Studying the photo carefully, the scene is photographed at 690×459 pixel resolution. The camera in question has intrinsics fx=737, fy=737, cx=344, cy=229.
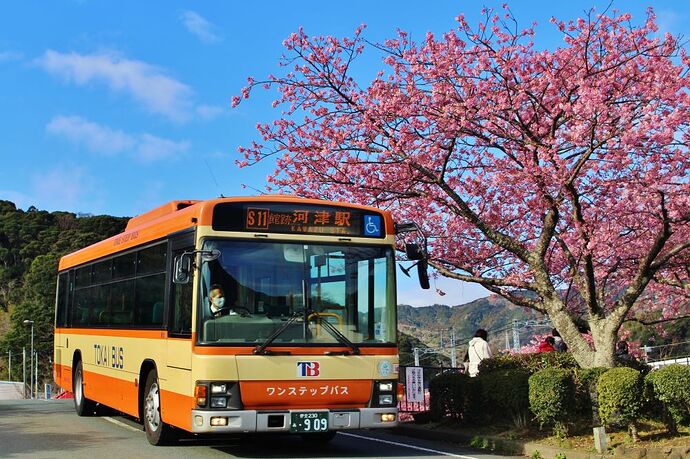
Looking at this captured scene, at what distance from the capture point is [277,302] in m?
8.47

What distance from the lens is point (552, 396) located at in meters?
10.0

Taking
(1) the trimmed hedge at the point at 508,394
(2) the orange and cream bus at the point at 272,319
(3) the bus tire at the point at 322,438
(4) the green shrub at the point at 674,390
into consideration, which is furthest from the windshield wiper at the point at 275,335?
(4) the green shrub at the point at 674,390

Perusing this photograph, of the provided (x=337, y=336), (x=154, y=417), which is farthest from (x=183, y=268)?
(x=154, y=417)

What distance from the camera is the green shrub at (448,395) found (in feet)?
40.2

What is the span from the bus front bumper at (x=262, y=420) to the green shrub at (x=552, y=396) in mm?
2649

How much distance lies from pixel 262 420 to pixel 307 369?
76cm

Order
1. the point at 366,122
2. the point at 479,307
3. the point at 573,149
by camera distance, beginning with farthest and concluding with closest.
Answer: the point at 479,307
the point at 366,122
the point at 573,149

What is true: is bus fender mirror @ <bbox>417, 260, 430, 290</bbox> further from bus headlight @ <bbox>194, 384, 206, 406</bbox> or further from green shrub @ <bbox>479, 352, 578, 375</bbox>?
green shrub @ <bbox>479, 352, 578, 375</bbox>

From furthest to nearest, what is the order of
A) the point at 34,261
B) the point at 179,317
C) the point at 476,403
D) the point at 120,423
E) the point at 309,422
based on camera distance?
the point at 34,261 < the point at 120,423 < the point at 476,403 < the point at 179,317 < the point at 309,422

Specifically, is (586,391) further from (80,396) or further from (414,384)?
(80,396)

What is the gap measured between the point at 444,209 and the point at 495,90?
3.29 m

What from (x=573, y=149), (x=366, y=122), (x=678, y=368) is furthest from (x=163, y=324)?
(x=573, y=149)

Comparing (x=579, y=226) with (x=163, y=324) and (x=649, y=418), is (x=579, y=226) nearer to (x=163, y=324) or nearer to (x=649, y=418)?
(x=649, y=418)

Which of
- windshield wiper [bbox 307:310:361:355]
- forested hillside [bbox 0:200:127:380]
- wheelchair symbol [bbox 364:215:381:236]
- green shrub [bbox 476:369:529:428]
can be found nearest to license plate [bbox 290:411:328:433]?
windshield wiper [bbox 307:310:361:355]
